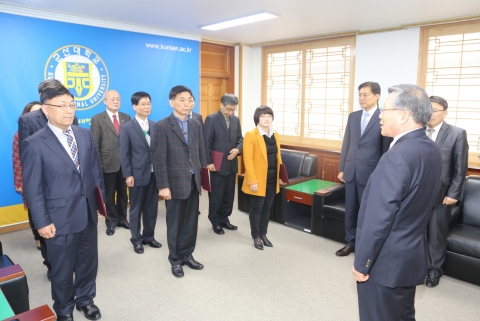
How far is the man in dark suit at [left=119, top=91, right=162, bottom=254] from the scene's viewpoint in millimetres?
→ 3604

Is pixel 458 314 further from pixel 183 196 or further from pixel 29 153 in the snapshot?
pixel 29 153

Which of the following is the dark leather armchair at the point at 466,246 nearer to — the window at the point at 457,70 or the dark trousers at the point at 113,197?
the window at the point at 457,70

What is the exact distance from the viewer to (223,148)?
4180 millimetres

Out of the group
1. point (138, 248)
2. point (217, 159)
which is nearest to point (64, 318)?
point (138, 248)

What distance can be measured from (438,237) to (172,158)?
2.38 m

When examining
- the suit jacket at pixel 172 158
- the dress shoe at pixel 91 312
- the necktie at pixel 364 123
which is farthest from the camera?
the necktie at pixel 364 123

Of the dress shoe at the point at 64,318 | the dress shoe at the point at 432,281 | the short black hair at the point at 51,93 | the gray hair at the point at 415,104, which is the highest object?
the short black hair at the point at 51,93

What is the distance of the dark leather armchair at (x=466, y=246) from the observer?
308cm

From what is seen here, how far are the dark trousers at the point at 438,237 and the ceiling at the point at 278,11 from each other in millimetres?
2211

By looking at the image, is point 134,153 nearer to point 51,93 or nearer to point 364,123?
point 51,93

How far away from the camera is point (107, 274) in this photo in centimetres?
329

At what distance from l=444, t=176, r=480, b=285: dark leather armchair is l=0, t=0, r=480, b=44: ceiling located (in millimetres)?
2180

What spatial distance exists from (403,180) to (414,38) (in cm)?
407

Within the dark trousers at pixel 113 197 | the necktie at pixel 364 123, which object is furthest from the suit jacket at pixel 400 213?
the dark trousers at pixel 113 197
